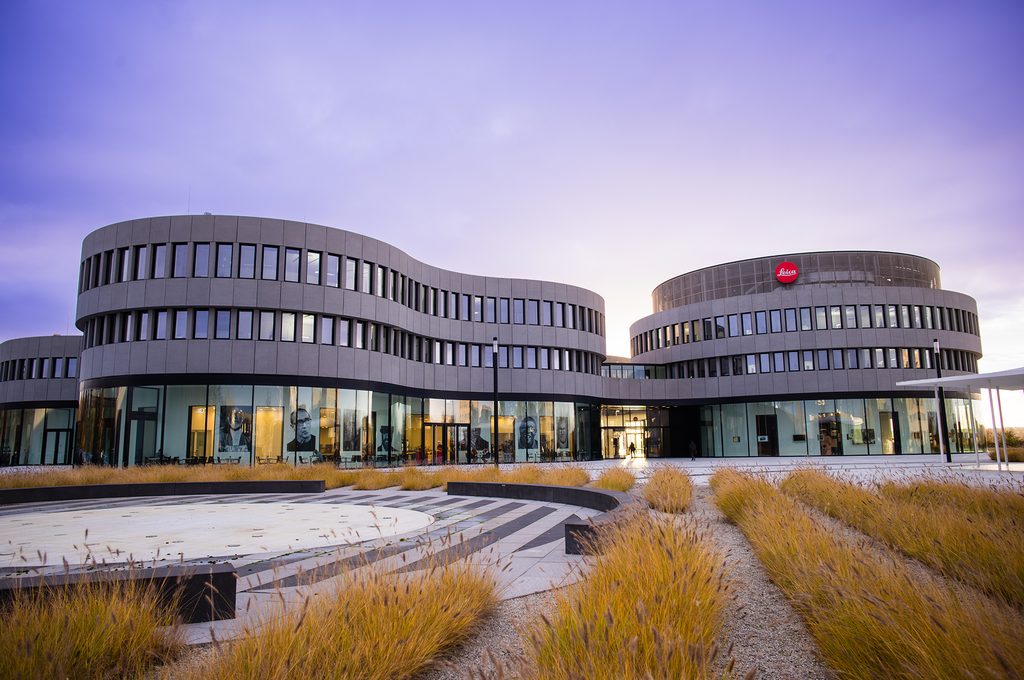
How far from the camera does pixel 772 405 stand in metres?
50.2

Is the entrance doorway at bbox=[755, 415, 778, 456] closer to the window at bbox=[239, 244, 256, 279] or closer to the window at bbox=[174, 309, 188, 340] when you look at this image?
the window at bbox=[239, 244, 256, 279]

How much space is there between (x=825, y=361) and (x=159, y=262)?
45.9 m

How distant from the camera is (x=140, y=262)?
31.0m

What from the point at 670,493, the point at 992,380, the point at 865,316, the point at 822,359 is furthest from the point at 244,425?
the point at 865,316

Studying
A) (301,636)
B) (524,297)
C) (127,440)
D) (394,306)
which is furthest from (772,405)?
(301,636)

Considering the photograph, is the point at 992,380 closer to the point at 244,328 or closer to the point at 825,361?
the point at 825,361

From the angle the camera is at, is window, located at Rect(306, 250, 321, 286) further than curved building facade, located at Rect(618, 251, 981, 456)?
No

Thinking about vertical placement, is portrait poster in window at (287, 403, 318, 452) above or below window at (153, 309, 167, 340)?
below

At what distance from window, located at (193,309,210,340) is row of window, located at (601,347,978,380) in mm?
30388

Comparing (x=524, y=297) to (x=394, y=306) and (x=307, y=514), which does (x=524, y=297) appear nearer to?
(x=394, y=306)

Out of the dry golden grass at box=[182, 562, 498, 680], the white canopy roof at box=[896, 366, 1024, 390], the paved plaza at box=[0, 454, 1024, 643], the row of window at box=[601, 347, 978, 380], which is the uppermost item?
the row of window at box=[601, 347, 978, 380]

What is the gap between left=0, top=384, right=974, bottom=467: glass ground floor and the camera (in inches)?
1174

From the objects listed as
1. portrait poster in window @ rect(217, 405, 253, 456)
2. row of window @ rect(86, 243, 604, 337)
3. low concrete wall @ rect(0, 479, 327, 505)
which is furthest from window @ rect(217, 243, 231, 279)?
low concrete wall @ rect(0, 479, 327, 505)

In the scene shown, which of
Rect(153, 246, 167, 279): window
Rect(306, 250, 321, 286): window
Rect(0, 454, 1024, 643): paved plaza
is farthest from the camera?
Rect(306, 250, 321, 286): window
